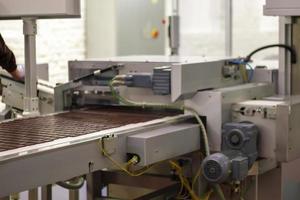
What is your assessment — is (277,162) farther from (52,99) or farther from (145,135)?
(52,99)

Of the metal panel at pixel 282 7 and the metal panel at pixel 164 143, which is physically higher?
the metal panel at pixel 282 7

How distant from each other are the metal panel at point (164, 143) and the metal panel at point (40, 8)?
54 centimetres

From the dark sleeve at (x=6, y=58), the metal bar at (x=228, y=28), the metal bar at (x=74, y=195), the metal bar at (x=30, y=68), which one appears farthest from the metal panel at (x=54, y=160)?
the metal bar at (x=228, y=28)

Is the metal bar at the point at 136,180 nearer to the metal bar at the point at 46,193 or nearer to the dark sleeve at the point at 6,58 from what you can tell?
the metal bar at the point at 46,193

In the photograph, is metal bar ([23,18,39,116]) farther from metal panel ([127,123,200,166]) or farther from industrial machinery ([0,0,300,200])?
metal panel ([127,123,200,166])

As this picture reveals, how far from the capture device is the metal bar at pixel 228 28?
5.11 m

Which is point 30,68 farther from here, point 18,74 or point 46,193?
point 46,193

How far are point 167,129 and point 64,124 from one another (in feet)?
1.17

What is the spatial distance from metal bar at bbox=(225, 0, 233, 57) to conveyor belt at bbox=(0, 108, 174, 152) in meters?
2.77

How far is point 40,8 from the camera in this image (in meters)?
2.23

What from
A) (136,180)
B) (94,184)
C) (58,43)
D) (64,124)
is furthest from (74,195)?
(58,43)

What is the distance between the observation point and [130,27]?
18.4ft

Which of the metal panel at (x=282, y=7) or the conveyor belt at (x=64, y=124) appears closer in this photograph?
the conveyor belt at (x=64, y=124)

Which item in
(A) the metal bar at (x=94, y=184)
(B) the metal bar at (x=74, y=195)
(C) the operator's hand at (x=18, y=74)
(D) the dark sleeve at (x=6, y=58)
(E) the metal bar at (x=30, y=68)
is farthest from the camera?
(B) the metal bar at (x=74, y=195)
